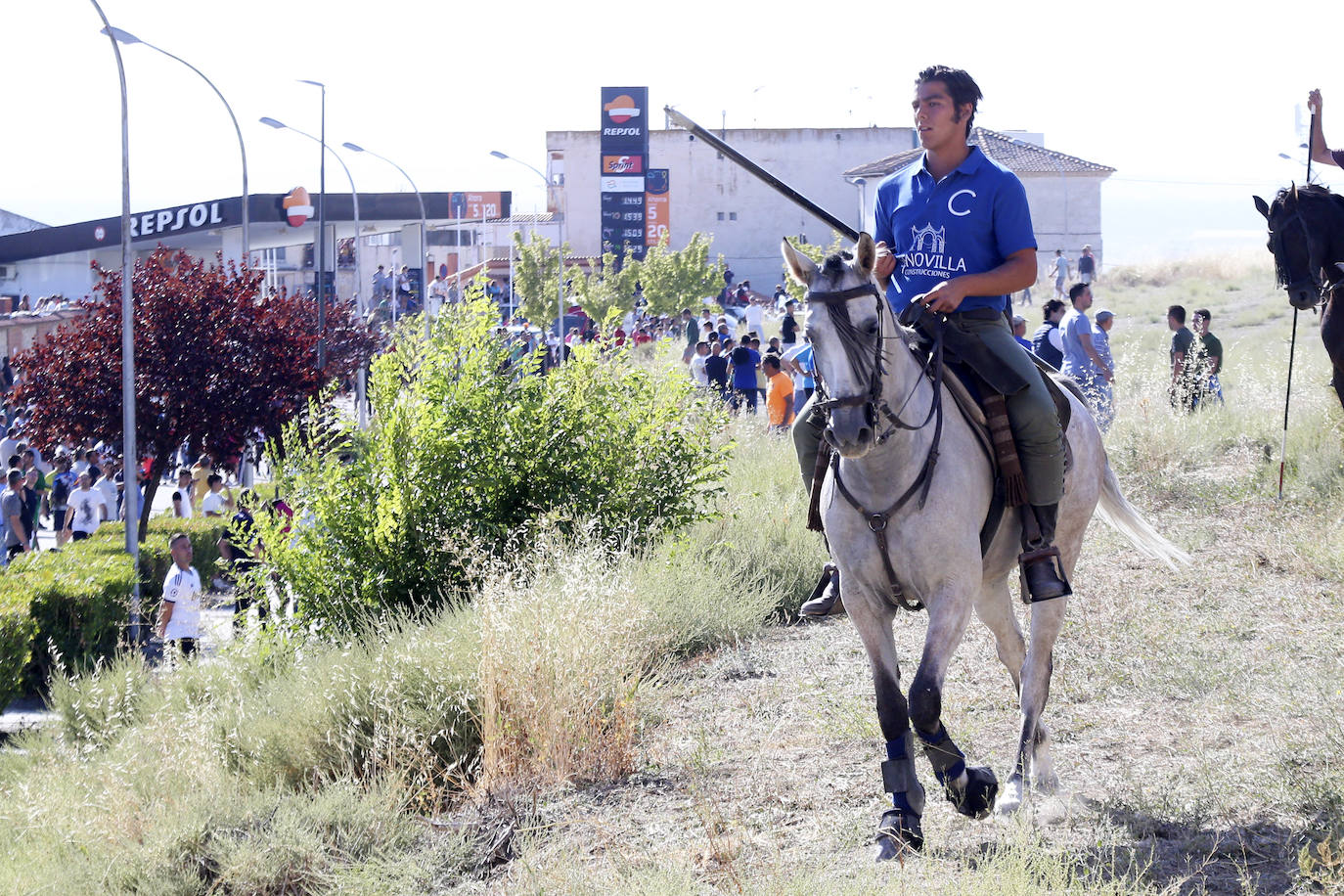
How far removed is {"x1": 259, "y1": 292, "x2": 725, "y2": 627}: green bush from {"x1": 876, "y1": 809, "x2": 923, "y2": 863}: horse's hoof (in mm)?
4548

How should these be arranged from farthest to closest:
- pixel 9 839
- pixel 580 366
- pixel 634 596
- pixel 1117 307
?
pixel 1117 307 < pixel 580 366 < pixel 634 596 < pixel 9 839

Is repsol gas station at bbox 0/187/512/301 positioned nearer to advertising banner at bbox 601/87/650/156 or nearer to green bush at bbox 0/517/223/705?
advertising banner at bbox 601/87/650/156

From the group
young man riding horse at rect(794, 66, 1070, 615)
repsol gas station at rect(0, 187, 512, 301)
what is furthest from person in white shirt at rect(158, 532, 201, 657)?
repsol gas station at rect(0, 187, 512, 301)

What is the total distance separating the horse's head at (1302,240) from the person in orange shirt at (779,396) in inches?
409

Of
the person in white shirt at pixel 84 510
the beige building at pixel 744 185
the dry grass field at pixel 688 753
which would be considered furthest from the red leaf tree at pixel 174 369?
the beige building at pixel 744 185

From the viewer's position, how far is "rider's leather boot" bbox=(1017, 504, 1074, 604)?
20.4 ft

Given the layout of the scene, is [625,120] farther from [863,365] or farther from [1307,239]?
[863,365]

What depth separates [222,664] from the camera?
9211 mm

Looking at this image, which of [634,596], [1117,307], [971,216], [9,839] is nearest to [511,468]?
[634,596]

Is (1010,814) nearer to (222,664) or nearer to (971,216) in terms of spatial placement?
(971,216)

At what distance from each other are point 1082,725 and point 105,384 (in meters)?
16.5

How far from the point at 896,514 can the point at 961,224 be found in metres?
1.41

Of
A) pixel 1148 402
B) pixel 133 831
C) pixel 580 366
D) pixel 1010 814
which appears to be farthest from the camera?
pixel 1148 402

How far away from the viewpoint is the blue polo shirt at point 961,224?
611 centimetres
